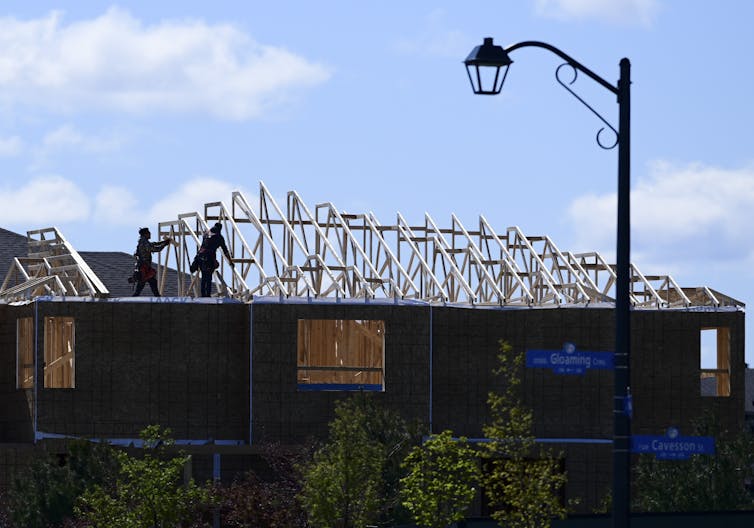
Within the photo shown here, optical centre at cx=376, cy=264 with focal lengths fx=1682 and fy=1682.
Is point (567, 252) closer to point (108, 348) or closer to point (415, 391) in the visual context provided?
point (415, 391)

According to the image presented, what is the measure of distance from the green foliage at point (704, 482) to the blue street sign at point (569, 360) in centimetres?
1947

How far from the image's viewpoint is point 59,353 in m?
49.6

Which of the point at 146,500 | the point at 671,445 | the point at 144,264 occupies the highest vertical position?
the point at 144,264

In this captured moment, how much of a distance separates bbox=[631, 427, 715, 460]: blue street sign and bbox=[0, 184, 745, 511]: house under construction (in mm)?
24855

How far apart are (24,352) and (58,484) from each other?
9906mm

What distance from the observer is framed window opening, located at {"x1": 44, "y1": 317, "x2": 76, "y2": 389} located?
153 feet

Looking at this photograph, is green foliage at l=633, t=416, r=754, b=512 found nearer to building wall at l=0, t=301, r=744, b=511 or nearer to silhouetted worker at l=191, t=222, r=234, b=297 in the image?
building wall at l=0, t=301, r=744, b=511

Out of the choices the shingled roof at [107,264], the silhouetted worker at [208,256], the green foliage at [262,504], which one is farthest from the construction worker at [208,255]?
the shingled roof at [107,264]

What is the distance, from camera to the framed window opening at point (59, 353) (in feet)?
153

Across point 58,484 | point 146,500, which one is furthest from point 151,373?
point 146,500

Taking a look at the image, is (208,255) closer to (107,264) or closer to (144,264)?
(144,264)

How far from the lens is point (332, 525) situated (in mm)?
32281

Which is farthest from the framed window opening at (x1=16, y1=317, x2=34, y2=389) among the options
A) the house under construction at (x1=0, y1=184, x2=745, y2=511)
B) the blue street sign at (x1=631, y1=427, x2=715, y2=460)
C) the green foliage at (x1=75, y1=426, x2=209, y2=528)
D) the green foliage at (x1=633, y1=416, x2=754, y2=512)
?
the blue street sign at (x1=631, y1=427, x2=715, y2=460)

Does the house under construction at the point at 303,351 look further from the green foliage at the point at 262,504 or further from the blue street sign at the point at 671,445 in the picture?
the blue street sign at the point at 671,445
